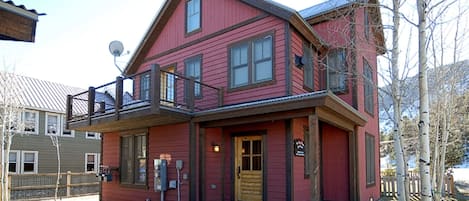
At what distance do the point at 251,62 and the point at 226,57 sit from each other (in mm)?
956

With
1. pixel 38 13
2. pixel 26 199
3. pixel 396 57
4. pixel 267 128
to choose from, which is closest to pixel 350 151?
pixel 267 128

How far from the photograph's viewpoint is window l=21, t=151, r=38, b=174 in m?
19.8

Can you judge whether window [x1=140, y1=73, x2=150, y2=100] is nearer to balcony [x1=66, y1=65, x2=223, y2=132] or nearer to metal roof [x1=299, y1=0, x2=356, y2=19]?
balcony [x1=66, y1=65, x2=223, y2=132]

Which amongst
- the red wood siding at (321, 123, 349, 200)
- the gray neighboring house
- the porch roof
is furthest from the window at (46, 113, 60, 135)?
the red wood siding at (321, 123, 349, 200)

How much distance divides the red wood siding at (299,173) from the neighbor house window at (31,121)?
16014 millimetres

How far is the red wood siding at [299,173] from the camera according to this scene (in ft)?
29.3

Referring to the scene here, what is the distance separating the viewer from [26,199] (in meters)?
15.8

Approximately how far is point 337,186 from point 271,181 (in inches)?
110

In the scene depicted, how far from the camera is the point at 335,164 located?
36.9ft

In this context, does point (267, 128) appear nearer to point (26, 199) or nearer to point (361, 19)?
point (361, 19)

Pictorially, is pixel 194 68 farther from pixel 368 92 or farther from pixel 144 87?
pixel 368 92

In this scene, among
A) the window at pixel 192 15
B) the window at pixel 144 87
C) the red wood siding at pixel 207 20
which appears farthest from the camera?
the window at pixel 144 87

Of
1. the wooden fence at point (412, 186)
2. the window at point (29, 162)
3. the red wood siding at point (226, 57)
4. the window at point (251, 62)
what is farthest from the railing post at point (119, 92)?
the window at point (29, 162)

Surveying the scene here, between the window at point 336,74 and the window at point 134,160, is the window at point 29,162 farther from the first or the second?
the window at point 336,74
